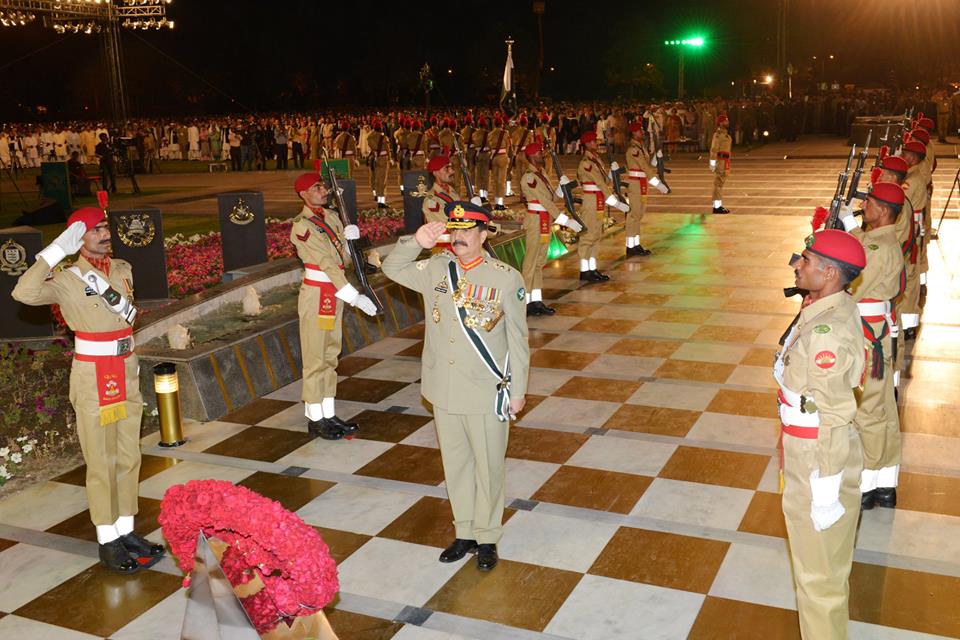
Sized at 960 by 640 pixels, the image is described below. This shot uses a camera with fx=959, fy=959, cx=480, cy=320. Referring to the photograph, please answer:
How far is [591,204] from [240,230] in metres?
4.50

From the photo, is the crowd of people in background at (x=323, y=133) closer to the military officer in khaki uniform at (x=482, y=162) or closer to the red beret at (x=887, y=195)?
the military officer in khaki uniform at (x=482, y=162)

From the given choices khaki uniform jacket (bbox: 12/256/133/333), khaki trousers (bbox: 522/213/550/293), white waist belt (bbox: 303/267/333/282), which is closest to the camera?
khaki uniform jacket (bbox: 12/256/133/333)

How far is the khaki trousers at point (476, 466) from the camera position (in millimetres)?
5086

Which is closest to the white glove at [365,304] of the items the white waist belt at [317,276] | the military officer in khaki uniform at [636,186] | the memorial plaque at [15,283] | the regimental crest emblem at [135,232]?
the white waist belt at [317,276]

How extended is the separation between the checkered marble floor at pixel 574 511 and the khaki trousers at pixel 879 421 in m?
0.37

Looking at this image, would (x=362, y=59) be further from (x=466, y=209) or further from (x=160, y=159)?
(x=466, y=209)

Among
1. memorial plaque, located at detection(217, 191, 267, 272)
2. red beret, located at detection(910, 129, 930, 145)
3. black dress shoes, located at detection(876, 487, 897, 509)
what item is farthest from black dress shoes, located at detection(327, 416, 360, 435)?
red beret, located at detection(910, 129, 930, 145)

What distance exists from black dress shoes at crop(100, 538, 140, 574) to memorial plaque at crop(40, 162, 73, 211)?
50.6ft

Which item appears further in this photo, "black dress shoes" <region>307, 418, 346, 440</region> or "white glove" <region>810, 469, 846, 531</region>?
"black dress shoes" <region>307, 418, 346, 440</region>

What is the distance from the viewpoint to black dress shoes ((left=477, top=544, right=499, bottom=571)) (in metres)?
5.21

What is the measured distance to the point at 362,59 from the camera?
67.4 meters

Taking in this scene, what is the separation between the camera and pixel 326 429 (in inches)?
290

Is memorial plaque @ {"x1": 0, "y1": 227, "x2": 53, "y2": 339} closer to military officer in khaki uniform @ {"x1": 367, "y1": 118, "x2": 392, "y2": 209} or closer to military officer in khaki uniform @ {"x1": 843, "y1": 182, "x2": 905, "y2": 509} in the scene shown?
military officer in khaki uniform @ {"x1": 843, "y1": 182, "x2": 905, "y2": 509}

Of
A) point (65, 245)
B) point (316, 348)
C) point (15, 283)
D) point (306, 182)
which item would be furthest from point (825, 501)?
point (15, 283)
